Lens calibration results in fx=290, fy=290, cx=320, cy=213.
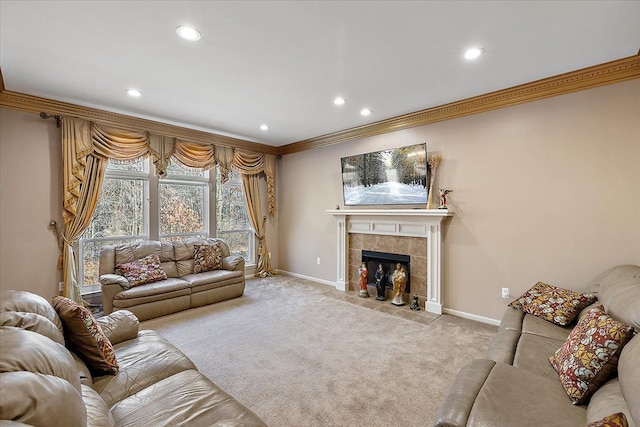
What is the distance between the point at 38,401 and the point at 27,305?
982 millimetres

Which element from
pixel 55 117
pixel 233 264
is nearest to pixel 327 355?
Result: pixel 233 264

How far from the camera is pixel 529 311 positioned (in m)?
2.66

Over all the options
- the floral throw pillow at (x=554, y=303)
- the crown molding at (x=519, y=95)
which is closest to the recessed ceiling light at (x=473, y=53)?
the crown molding at (x=519, y=95)

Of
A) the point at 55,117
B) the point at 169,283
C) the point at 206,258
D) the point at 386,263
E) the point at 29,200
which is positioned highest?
the point at 55,117

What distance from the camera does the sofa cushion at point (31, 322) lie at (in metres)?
1.26

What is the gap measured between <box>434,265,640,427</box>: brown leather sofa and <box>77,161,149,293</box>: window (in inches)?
187

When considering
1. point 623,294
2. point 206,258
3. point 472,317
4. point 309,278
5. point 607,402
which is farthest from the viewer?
point 309,278

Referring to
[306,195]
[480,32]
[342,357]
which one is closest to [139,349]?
[342,357]

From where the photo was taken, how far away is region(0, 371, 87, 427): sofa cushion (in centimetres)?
74

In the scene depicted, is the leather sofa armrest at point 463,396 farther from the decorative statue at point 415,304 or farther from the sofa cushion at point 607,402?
the decorative statue at point 415,304

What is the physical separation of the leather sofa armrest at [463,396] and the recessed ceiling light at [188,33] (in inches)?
115

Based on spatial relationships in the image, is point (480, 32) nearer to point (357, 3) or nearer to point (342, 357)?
point (357, 3)

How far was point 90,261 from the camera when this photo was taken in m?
4.15

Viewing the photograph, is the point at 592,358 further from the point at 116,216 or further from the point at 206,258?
the point at 116,216
